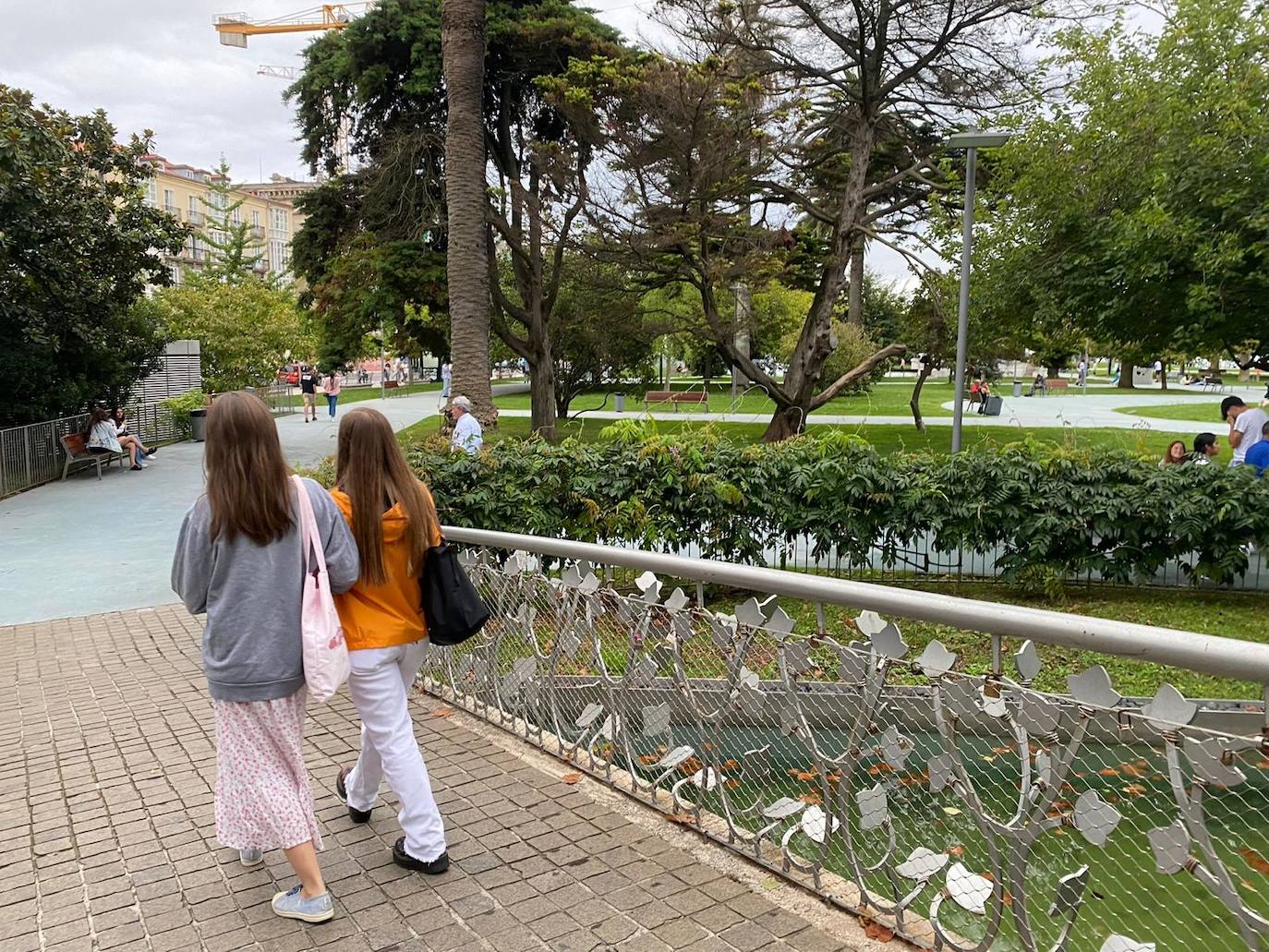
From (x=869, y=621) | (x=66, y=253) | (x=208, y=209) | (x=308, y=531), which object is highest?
(x=208, y=209)

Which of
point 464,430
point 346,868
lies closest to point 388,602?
point 346,868

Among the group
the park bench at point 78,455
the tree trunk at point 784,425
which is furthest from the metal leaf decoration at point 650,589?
the tree trunk at point 784,425

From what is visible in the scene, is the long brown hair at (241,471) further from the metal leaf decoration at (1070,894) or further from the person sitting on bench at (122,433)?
the person sitting on bench at (122,433)

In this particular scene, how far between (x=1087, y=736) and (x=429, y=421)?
1009 inches

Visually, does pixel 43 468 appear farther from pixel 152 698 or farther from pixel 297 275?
pixel 152 698

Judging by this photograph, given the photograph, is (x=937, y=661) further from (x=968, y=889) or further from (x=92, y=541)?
(x=92, y=541)

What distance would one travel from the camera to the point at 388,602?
3229mm

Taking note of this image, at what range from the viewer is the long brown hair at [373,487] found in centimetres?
312

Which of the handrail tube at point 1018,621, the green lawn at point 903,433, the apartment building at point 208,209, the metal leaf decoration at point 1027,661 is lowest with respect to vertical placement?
the green lawn at point 903,433

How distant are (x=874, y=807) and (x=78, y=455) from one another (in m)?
17.1

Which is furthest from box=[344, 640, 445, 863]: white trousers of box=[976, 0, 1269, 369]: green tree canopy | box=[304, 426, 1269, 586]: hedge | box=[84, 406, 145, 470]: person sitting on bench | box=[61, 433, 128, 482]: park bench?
box=[84, 406, 145, 470]: person sitting on bench

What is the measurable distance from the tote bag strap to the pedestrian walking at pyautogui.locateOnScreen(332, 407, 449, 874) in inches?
8.1

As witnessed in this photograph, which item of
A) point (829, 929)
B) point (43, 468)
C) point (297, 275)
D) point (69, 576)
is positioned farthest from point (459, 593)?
point (297, 275)

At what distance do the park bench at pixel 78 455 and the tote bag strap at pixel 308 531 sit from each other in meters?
15.1
